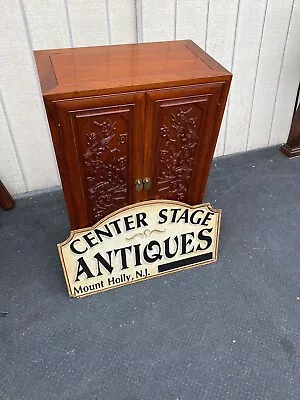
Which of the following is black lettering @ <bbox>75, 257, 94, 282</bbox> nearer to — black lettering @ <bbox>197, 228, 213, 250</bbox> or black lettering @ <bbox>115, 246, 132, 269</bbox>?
black lettering @ <bbox>115, 246, 132, 269</bbox>

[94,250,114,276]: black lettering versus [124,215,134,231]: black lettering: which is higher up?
[124,215,134,231]: black lettering

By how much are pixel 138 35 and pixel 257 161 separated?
83cm

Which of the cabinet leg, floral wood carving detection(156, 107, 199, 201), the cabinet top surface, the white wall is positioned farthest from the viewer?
the cabinet leg

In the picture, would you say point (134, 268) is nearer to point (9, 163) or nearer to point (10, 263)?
point (10, 263)

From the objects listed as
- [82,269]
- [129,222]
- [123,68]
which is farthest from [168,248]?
[123,68]

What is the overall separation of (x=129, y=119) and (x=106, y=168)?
17 centimetres

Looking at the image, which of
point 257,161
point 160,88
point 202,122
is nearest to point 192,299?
point 202,122

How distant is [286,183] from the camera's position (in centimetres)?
161

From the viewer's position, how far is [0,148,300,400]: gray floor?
3.07ft

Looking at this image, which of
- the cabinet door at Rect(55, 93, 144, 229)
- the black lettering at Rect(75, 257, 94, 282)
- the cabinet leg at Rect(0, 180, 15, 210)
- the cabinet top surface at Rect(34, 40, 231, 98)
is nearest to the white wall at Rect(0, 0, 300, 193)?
the cabinet leg at Rect(0, 180, 15, 210)

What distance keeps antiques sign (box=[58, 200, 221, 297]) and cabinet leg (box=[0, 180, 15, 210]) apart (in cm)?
53

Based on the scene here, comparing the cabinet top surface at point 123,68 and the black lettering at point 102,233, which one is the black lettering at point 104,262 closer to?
the black lettering at point 102,233

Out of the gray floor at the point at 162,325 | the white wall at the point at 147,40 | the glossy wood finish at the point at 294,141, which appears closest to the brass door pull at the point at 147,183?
the gray floor at the point at 162,325

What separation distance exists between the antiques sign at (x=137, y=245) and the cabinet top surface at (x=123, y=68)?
361 mm
